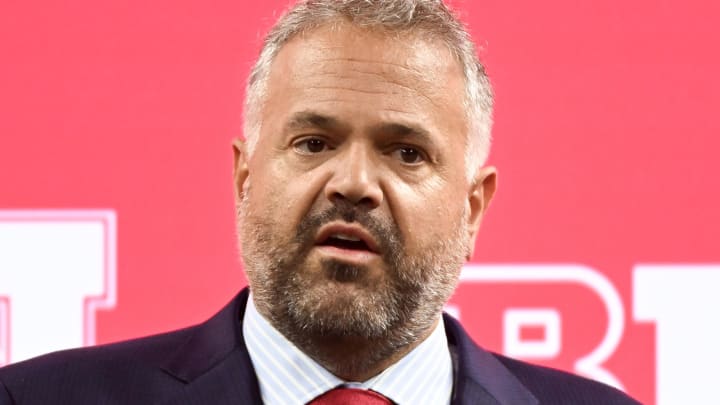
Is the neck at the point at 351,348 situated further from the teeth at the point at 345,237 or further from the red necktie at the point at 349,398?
the teeth at the point at 345,237

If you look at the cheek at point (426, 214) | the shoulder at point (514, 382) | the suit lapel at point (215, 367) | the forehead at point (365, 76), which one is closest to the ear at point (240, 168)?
the forehead at point (365, 76)

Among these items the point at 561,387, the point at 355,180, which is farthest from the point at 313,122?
the point at 561,387

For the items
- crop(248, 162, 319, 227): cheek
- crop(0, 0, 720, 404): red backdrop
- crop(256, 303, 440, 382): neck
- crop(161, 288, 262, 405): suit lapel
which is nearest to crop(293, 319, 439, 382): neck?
crop(256, 303, 440, 382): neck

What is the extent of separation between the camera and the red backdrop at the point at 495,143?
290 centimetres

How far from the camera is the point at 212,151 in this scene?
2.95 m

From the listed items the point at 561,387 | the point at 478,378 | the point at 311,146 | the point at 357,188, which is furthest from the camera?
the point at 561,387

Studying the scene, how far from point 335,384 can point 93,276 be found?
3.23 ft

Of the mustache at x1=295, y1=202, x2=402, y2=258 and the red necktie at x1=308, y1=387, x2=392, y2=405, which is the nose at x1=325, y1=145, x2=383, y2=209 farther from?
the red necktie at x1=308, y1=387, x2=392, y2=405

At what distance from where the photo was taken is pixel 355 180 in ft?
6.63

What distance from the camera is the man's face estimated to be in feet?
6.69

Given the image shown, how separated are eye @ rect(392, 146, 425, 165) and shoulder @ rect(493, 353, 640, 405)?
49 centimetres

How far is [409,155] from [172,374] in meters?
0.55

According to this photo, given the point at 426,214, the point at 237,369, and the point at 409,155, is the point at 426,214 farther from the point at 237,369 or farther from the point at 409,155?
the point at 237,369

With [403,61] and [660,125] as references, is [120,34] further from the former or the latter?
[660,125]
